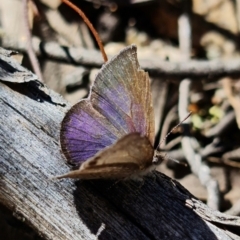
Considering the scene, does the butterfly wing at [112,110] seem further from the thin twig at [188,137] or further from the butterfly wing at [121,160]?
the thin twig at [188,137]

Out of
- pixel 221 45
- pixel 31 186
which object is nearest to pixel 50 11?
pixel 221 45

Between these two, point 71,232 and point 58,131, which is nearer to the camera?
point 71,232

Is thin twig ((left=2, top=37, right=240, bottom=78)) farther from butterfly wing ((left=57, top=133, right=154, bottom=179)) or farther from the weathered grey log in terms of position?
butterfly wing ((left=57, top=133, right=154, bottom=179))

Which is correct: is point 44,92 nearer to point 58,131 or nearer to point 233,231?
point 58,131

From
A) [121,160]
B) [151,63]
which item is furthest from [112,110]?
[151,63]

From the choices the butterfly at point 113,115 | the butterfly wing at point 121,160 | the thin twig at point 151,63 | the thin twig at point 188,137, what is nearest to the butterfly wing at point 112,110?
the butterfly at point 113,115

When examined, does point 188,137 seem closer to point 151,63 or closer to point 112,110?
point 151,63

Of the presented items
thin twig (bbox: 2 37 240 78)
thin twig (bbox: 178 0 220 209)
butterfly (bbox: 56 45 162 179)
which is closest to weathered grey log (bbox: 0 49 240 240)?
butterfly (bbox: 56 45 162 179)
